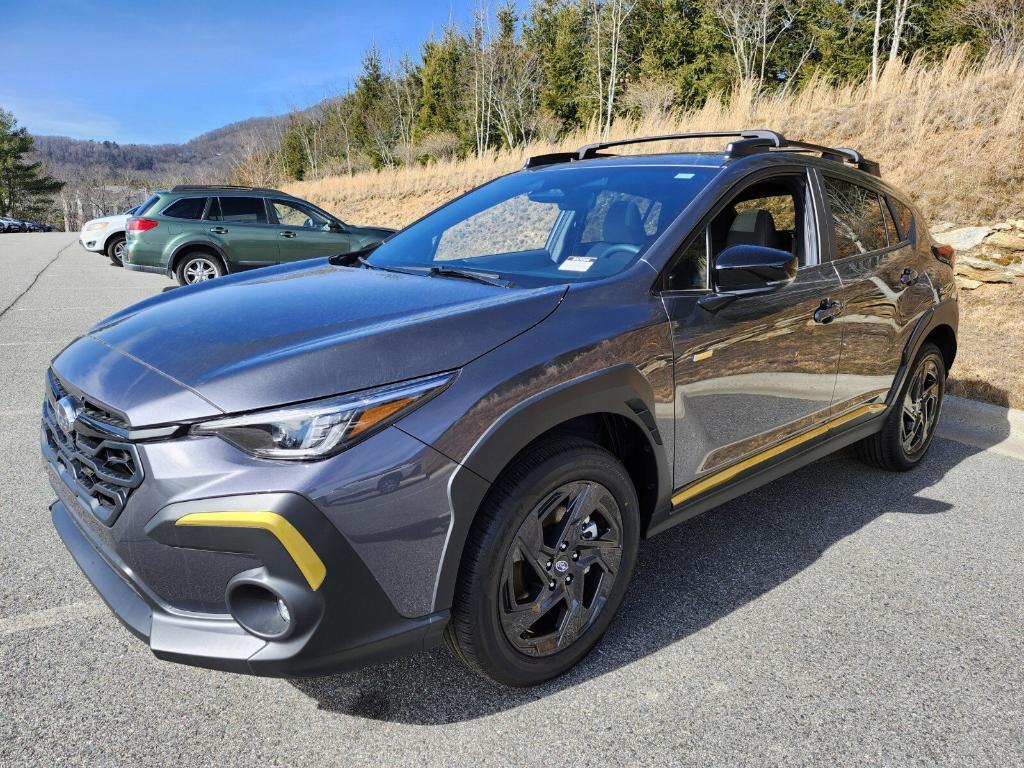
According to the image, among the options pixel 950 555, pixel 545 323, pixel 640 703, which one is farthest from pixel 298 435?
pixel 950 555

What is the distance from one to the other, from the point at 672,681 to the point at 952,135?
1042 cm

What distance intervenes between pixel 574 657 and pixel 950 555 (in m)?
2.04

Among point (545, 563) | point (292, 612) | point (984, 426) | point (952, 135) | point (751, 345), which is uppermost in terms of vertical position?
point (952, 135)

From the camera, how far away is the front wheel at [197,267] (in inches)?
469

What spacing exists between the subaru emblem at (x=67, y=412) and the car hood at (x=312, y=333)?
0.20 meters

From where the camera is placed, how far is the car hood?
1.88m

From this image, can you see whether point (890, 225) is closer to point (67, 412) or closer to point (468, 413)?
point (468, 413)

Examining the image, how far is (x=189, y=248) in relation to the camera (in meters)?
11.9

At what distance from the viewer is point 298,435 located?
5.91ft

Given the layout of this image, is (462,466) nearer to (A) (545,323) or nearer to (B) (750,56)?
(A) (545,323)

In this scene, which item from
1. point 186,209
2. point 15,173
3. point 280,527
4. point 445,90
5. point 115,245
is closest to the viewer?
point 280,527

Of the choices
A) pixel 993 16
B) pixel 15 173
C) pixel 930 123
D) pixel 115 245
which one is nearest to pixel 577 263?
pixel 930 123

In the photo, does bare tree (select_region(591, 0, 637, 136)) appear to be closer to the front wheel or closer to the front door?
the front wheel

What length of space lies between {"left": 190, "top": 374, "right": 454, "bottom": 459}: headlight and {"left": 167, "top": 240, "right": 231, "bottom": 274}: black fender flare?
11108 millimetres
